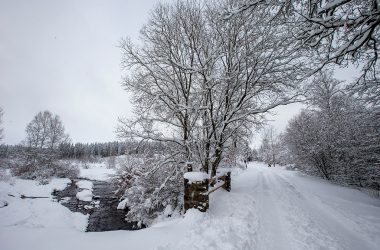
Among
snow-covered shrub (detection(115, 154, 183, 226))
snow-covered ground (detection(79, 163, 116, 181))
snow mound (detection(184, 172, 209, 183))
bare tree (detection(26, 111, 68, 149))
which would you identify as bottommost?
snow-covered ground (detection(79, 163, 116, 181))

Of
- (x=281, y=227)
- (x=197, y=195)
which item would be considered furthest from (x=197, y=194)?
(x=281, y=227)

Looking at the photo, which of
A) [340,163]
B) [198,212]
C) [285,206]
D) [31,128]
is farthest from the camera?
[31,128]

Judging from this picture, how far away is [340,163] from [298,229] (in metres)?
14.4

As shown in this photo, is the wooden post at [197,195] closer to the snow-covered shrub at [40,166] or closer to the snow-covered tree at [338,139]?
the snow-covered tree at [338,139]

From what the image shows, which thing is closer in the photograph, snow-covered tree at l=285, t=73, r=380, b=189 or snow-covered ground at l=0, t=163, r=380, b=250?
snow-covered ground at l=0, t=163, r=380, b=250

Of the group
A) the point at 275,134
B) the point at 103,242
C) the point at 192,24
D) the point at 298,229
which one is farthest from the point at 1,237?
the point at 275,134

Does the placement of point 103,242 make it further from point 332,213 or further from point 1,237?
point 332,213

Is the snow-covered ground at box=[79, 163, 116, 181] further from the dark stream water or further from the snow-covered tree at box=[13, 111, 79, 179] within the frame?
the dark stream water

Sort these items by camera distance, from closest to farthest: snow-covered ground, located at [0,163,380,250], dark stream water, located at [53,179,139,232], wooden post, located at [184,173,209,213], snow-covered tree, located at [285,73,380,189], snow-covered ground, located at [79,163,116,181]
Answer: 1. snow-covered ground, located at [0,163,380,250]
2. wooden post, located at [184,173,209,213]
3. dark stream water, located at [53,179,139,232]
4. snow-covered tree, located at [285,73,380,189]
5. snow-covered ground, located at [79,163,116,181]

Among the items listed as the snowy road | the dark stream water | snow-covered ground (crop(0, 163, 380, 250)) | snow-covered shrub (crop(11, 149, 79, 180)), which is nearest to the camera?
snow-covered ground (crop(0, 163, 380, 250))

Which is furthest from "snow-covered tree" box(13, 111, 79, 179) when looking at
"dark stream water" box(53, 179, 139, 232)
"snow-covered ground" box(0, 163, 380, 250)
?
"snow-covered ground" box(0, 163, 380, 250)

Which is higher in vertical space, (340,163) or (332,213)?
(340,163)

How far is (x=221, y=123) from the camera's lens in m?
7.91

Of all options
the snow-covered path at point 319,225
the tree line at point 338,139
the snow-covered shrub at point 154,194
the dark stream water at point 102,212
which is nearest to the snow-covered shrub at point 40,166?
the dark stream water at point 102,212
